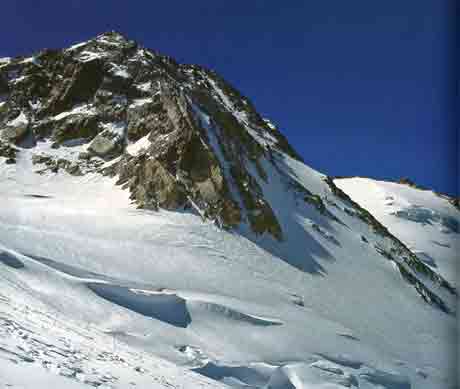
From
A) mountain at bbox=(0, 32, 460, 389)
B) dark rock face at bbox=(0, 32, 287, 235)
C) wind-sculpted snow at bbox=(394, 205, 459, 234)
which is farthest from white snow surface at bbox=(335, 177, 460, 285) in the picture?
dark rock face at bbox=(0, 32, 287, 235)

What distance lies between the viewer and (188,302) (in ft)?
57.0

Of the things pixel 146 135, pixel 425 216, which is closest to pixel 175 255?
pixel 146 135

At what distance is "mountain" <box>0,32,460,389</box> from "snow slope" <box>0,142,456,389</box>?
0.09 metres

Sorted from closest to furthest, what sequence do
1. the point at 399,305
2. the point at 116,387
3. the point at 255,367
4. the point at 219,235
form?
the point at 116,387
the point at 255,367
the point at 219,235
the point at 399,305

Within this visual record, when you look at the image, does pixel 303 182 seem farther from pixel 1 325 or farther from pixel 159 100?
pixel 1 325

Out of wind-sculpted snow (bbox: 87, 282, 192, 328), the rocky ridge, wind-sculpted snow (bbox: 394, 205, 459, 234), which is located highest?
wind-sculpted snow (bbox: 394, 205, 459, 234)

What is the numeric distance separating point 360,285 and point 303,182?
1800 centimetres

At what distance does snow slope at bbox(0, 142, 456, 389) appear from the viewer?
34.4 feet

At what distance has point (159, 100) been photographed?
1491 inches

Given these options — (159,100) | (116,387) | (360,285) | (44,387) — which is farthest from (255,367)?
(159,100)

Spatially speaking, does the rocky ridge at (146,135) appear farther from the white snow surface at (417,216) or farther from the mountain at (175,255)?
the white snow surface at (417,216)

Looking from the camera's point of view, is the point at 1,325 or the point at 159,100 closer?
the point at 1,325

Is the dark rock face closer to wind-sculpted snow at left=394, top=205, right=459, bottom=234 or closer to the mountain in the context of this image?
the mountain

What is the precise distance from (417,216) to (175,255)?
58493 millimetres
